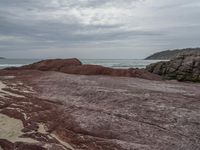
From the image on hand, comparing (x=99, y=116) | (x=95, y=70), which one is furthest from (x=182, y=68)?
(x=99, y=116)

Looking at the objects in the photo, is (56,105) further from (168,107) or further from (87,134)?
(168,107)

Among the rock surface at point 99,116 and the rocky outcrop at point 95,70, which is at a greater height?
the rocky outcrop at point 95,70

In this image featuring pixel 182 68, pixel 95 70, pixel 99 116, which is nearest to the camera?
pixel 99 116

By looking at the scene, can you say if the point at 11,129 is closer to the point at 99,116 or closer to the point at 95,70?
the point at 99,116

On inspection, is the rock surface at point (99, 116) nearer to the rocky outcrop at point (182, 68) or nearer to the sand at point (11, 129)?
the sand at point (11, 129)

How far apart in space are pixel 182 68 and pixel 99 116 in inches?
975

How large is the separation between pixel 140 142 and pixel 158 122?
2.88 feet

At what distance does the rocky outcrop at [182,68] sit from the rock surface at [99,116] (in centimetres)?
1976

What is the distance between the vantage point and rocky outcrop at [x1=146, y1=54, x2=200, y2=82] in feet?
96.4

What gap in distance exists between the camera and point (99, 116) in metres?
7.52

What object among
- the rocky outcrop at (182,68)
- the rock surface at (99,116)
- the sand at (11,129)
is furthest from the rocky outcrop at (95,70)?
the rocky outcrop at (182,68)

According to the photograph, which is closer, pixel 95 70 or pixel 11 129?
pixel 11 129

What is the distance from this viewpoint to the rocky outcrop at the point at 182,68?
29.4m

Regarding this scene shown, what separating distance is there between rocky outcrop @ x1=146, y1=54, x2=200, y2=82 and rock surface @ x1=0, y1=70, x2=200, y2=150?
19764 mm
